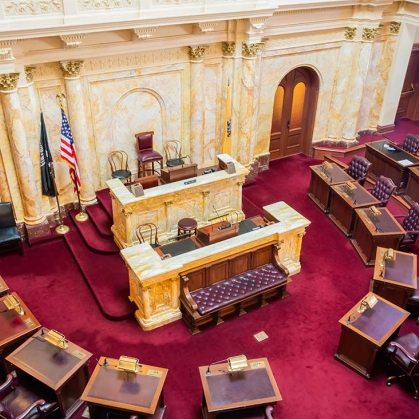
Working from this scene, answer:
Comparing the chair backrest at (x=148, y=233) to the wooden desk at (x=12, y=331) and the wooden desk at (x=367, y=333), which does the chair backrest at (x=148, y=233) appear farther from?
the wooden desk at (x=367, y=333)

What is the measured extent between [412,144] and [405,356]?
6.57 m

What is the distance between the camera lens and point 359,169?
1069cm

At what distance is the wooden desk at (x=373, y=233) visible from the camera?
870cm

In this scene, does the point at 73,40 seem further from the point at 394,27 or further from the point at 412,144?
the point at 394,27

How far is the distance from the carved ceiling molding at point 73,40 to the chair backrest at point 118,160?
8.08 ft

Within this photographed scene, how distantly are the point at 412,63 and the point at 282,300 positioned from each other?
31.2 ft

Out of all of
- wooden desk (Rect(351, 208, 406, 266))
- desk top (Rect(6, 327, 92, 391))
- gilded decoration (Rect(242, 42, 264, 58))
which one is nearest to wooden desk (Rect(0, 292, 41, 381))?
desk top (Rect(6, 327, 92, 391))

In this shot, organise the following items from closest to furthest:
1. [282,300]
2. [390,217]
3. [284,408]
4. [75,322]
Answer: [284,408] < [75,322] < [282,300] < [390,217]

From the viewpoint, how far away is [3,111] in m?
8.29

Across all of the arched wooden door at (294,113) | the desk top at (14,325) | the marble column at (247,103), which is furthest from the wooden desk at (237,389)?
the arched wooden door at (294,113)

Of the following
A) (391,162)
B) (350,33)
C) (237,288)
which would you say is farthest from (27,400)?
(350,33)

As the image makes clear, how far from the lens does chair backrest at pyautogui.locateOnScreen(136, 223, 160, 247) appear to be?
8.83 metres

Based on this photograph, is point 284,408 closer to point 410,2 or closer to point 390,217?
point 390,217

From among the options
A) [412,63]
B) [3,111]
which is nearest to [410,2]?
[412,63]
